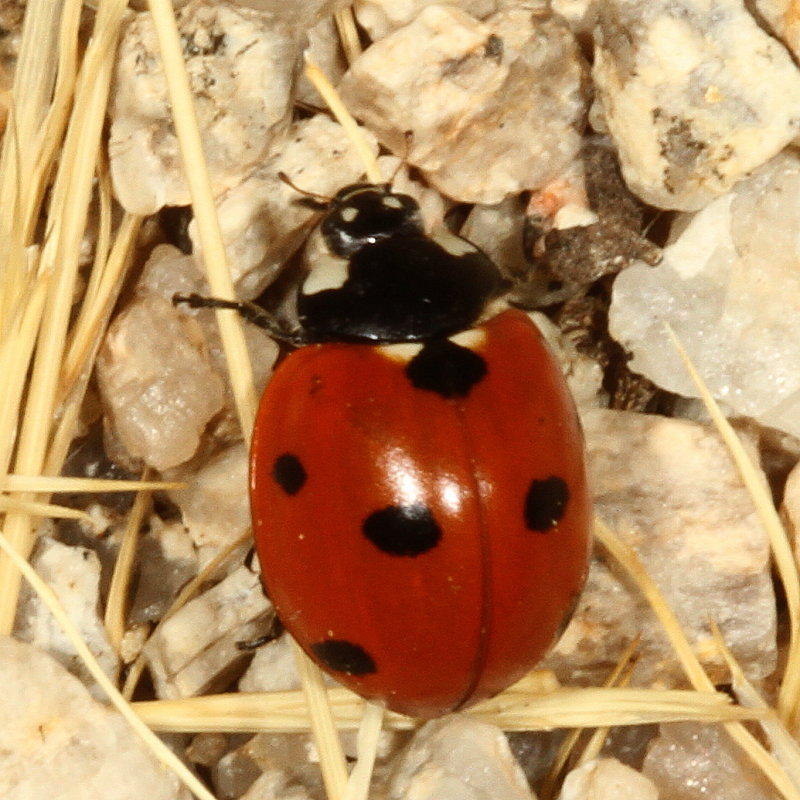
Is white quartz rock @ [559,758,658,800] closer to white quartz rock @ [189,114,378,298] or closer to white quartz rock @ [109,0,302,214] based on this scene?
white quartz rock @ [189,114,378,298]

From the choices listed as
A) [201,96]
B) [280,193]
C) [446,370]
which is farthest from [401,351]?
[201,96]

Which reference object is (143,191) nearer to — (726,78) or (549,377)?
(549,377)

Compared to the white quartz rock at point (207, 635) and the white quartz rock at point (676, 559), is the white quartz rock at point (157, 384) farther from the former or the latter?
the white quartz rock at point (676, 559)

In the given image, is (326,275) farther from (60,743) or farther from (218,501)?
(60,743)

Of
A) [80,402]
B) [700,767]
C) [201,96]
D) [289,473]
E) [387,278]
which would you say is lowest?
[700,767]

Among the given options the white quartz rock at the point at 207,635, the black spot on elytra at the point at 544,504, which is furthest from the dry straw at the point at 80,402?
the black spot on elytra at the point at 544,504

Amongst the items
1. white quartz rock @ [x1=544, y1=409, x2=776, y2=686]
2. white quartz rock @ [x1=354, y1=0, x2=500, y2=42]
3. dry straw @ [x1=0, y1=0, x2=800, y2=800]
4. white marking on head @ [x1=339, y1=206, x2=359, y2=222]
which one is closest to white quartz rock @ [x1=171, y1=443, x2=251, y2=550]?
dry straw @ [x1=0, y1=0, x2=800, y2=800]
